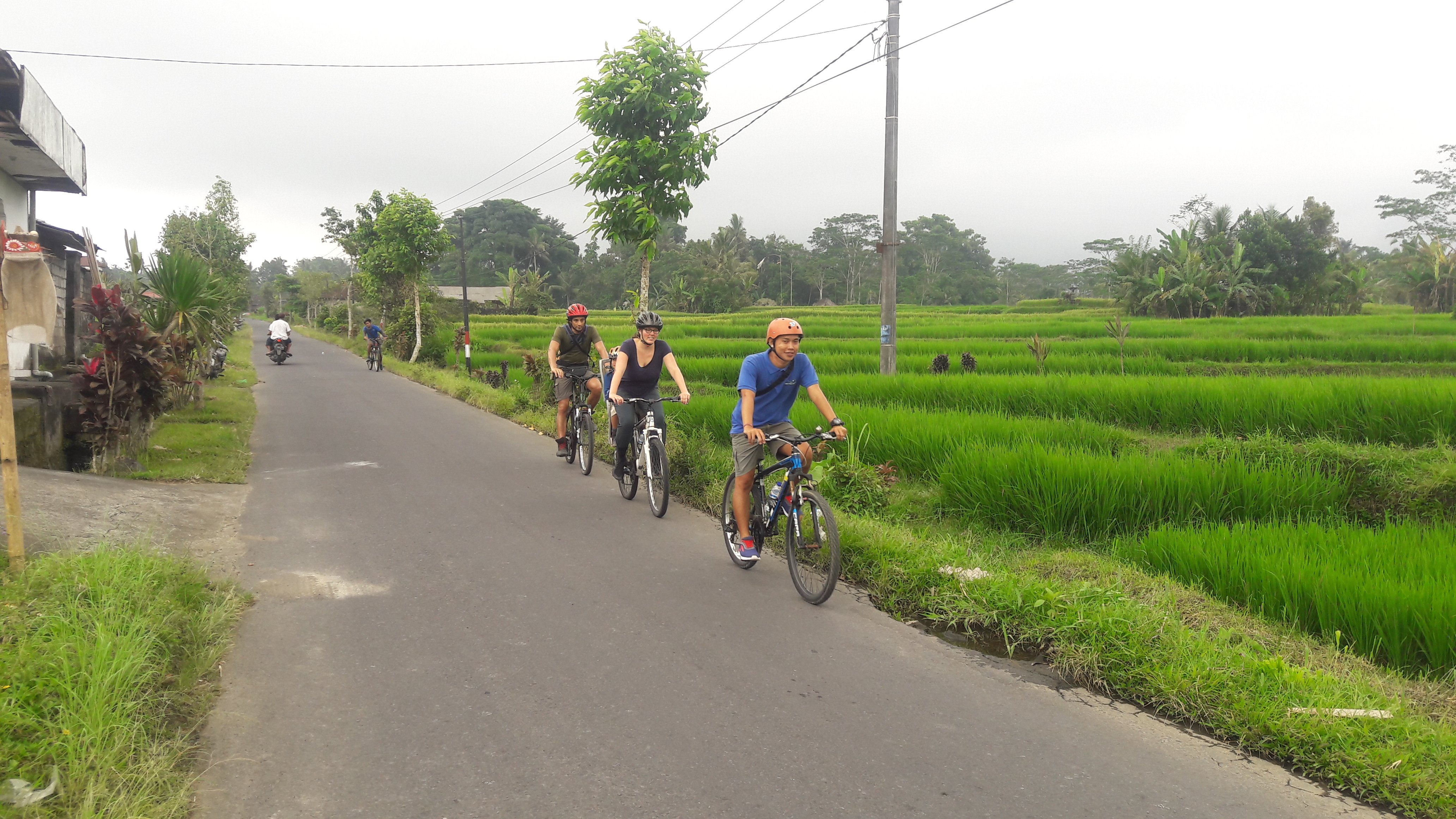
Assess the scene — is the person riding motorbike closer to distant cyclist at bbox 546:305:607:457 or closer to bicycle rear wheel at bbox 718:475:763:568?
distant cyclist at bbox 546:305:607:457

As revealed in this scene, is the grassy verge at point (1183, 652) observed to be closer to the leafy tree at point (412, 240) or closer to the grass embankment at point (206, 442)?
the grass embankment at point (206, 442)

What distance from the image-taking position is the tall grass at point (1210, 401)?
8891 mm

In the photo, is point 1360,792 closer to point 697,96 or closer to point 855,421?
point 855,421

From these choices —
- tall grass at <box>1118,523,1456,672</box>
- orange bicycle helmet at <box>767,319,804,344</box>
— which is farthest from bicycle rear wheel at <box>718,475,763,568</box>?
tall grass at <box>1118,523,1456,672</box>

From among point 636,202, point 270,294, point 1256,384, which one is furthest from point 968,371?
point 270,294

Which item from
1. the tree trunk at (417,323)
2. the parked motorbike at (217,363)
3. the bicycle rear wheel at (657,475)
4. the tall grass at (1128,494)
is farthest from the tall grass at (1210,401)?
the tree trunk at (417,323)

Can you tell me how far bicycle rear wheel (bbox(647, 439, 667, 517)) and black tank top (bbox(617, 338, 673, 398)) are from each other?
0.53 metres

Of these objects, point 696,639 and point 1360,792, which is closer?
point 1360,792

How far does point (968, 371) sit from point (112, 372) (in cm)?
1204

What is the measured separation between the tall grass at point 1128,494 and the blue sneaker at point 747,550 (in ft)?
7.00

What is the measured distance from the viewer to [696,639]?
448 centimetres

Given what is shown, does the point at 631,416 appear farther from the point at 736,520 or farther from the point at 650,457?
the point at 736,520

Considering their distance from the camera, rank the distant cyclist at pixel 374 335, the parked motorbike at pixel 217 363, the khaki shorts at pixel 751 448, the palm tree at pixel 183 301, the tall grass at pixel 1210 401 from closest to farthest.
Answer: the khaki shorts at pixel 751 448 < the tall grass at pixel 1210 401 < the palm tree at pixel 183 301 < the parked motorbike at pixel 217 363 < the distant cyclist at pixel 374 335

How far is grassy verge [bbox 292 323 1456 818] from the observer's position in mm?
3170
